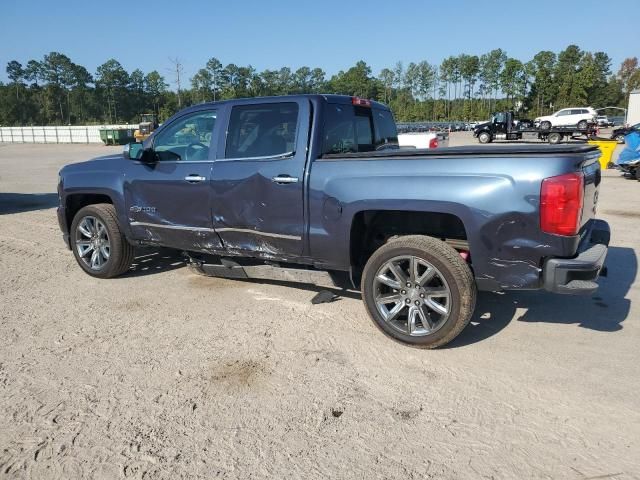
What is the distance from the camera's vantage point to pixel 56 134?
192ft

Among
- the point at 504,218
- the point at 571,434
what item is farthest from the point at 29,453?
the point at 504,218

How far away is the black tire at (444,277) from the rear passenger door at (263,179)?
755 millimetres

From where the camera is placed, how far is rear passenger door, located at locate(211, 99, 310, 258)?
4289 millimetres

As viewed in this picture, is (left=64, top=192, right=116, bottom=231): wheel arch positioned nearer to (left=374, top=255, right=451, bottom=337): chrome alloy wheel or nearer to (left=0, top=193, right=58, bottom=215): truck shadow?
(left=374, top=255, right=451, bottom=337): chrome alloy wheel

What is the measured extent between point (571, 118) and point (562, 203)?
43406 millimetres

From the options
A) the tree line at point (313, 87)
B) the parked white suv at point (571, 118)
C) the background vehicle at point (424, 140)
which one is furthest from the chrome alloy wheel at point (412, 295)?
the tree line at point (313, 87)

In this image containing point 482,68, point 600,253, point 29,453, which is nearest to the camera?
point 29,453

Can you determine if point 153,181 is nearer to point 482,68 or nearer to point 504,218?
point 504,218

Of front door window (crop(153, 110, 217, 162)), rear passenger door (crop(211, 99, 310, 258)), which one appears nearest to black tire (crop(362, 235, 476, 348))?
rear passenger door (crop(211, 99, 310, 258))

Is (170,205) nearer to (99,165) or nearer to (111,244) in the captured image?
A: (111,244)

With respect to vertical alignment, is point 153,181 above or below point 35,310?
above

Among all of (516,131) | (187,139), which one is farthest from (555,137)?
(187,139)

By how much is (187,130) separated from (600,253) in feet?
12.8

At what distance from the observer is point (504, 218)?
340 centimetres
